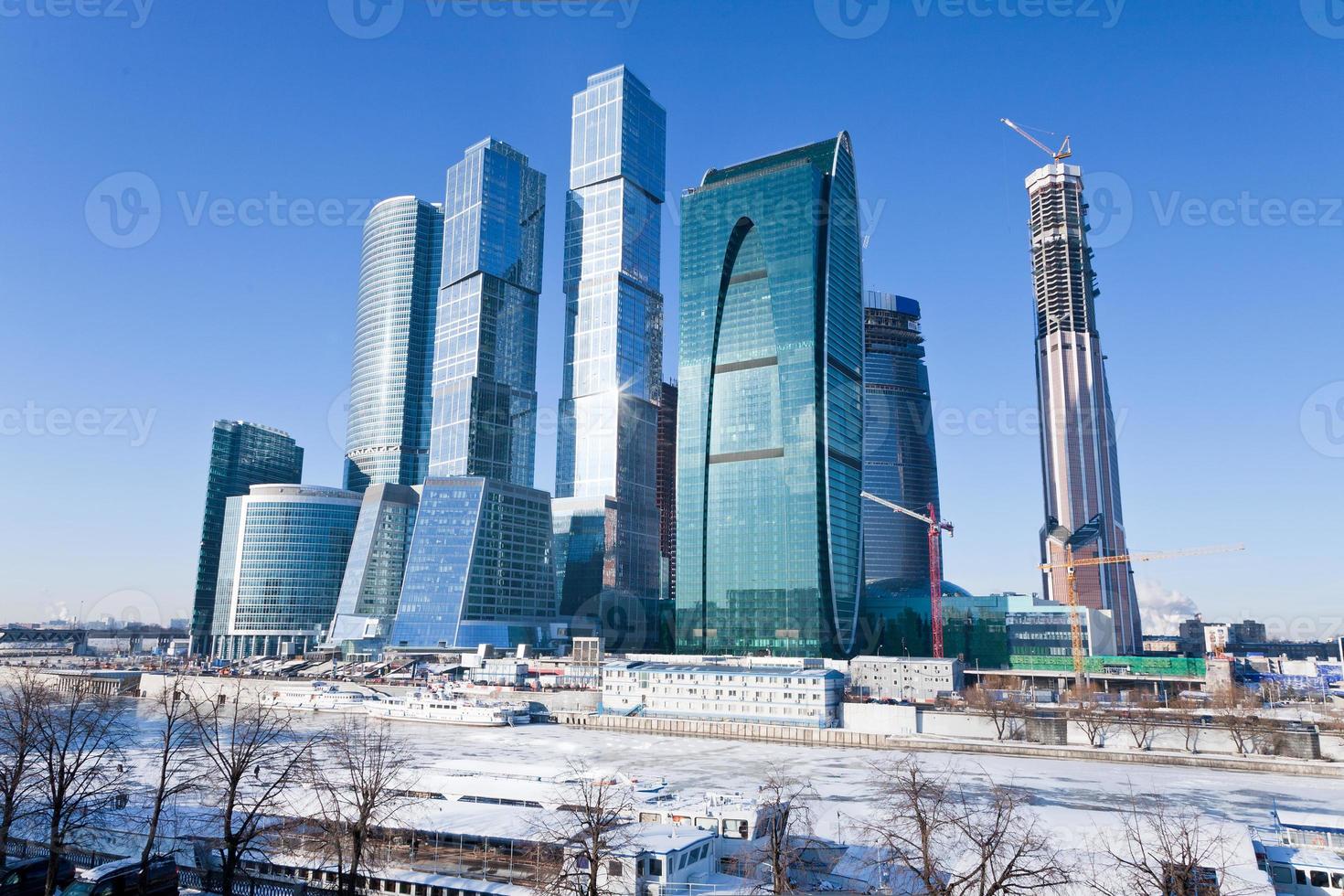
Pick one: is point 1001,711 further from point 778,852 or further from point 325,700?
point 325,700

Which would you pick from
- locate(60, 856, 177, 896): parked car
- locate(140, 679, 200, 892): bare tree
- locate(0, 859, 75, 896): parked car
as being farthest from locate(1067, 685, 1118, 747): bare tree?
locate(0, 859, 75, 896): parked car

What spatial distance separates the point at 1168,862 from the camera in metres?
45.2

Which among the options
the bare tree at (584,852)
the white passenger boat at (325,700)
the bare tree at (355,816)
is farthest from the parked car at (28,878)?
the white passenger boat at (325,700)

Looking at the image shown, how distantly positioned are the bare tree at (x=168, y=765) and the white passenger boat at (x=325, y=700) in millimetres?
19236

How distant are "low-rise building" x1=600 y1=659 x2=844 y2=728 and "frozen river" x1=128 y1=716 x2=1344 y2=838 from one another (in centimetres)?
1281

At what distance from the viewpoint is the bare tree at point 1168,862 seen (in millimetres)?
43481

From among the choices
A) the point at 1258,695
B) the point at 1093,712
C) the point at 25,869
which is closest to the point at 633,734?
the point at 1093,712

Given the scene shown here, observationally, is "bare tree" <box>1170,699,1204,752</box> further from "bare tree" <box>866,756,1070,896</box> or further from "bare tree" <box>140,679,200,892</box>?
"bare tree" <box>140,679,200,892</box>

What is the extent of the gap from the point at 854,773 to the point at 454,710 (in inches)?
3390

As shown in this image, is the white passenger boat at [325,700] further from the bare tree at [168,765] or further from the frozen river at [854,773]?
the frozen river at [854,773]

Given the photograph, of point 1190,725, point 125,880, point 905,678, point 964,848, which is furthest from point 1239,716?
point 125,880

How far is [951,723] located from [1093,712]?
72.2 feet

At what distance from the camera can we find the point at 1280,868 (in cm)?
5588

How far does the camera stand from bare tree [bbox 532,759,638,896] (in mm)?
45188
